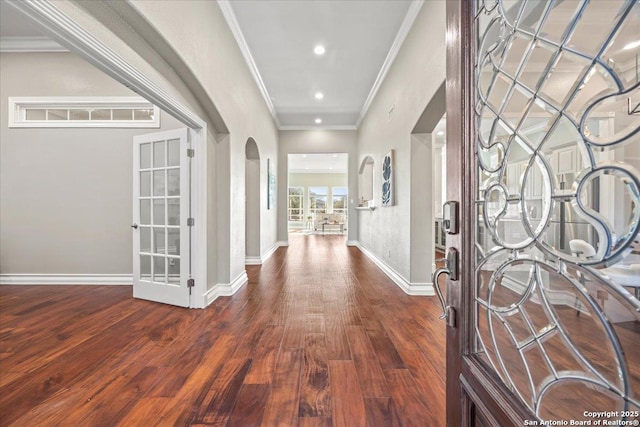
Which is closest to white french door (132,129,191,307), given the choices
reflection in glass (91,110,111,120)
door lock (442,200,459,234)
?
reflection in glass (91,110,111,120)

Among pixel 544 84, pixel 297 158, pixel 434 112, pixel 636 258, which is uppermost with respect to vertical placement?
pixel 297 158

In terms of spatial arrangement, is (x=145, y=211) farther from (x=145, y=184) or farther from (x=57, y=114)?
(x=57, y=114)

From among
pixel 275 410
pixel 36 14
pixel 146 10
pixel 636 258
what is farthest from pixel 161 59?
pixel 636 258

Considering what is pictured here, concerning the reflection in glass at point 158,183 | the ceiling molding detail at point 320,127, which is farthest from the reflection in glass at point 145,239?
the ceiling molding detail at point 320,127

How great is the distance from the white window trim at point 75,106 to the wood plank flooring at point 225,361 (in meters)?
2.22

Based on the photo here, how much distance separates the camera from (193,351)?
204 centimetres

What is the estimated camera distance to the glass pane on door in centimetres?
41

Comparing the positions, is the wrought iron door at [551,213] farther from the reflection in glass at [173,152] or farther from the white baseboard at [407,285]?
the reflection in glass at [173,152]

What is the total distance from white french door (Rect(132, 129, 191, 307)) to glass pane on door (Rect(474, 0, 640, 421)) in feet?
9.43

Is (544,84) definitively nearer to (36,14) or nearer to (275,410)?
(275,410)

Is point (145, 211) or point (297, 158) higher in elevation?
point (297, 158)

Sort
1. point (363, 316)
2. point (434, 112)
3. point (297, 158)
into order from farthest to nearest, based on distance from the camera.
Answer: point (297, 158) < point (434, 112) < point (363, 316)

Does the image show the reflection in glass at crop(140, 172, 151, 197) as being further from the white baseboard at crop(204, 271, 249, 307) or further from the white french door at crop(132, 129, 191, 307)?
the white baseboard at crop(204, 271, 249, 307)

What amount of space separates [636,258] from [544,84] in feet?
1.15
